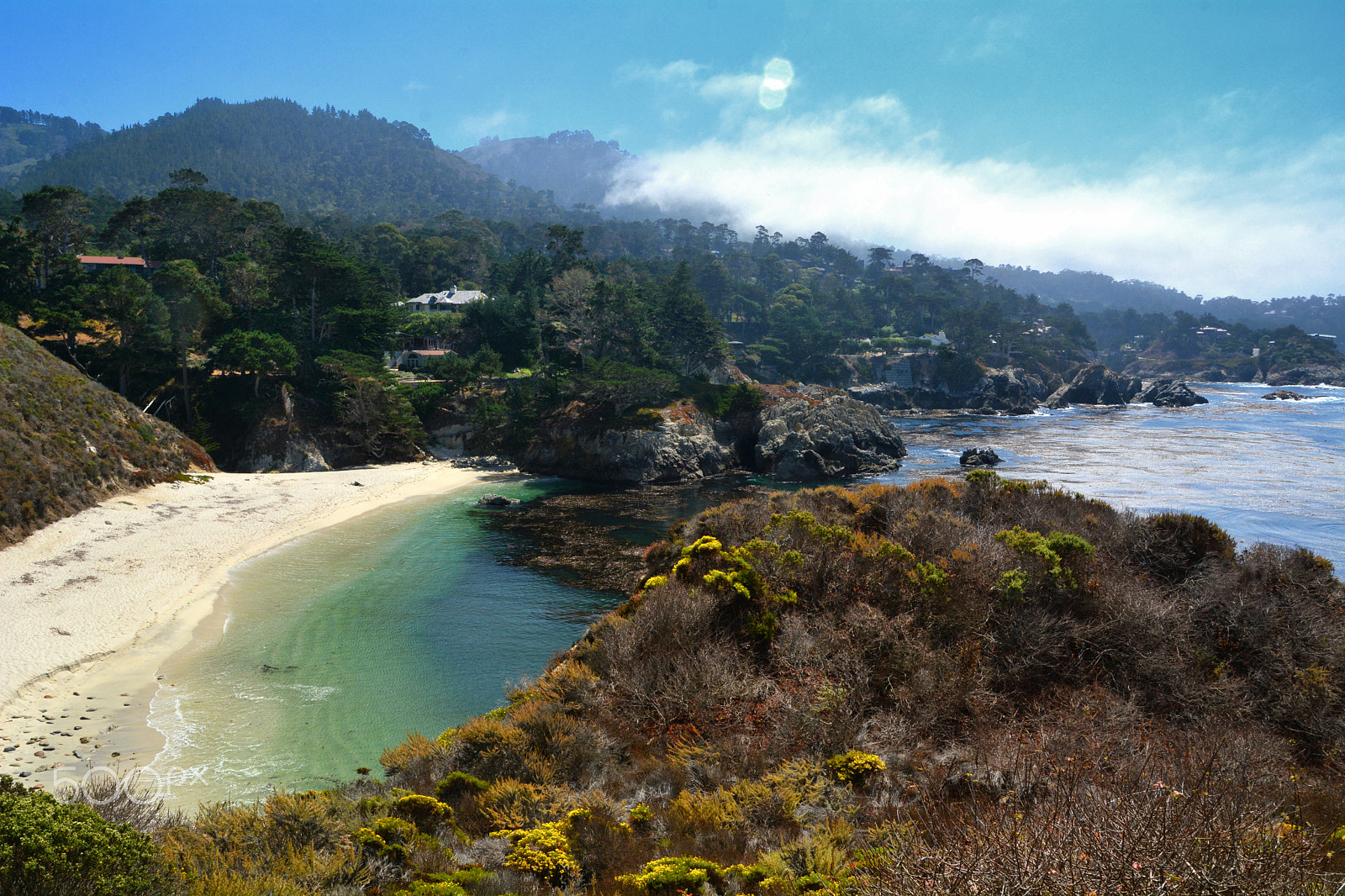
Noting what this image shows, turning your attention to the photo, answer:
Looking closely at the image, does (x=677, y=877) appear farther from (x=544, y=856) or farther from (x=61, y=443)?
(x=61, y=443)

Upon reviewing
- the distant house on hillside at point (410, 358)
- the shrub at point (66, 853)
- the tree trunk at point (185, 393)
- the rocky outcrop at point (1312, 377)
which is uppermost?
the rocky outcrop at point (1312, 377)

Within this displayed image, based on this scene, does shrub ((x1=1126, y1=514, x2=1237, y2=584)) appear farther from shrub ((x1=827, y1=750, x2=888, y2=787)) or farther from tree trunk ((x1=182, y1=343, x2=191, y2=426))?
tree trunk ((x1=182, y1=343, x2=191, y2=426))

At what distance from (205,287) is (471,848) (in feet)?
162

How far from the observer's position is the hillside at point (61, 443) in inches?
878

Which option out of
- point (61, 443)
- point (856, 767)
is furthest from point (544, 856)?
point (61, 443)

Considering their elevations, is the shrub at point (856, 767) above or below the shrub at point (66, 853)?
below

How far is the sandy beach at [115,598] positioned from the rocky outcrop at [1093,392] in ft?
335

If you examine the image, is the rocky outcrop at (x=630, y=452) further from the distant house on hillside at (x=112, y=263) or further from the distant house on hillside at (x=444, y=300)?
the distant house on hillside at (x=112, y=263)

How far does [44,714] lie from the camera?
510 inches

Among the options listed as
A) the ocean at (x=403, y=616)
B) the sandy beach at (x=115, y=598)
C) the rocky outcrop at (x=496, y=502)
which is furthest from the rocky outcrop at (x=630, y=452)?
the sandy beach at (x=115, y=598)

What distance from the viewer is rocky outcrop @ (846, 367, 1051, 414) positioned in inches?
3600

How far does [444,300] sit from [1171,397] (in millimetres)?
104076

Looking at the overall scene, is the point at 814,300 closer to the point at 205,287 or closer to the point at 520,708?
the point at 205,287

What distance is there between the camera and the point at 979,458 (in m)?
48.5
